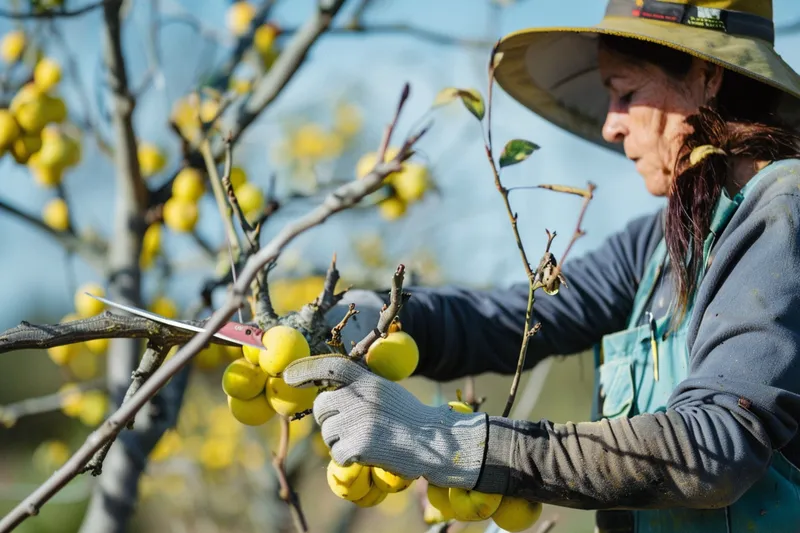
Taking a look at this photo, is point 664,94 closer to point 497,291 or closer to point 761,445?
point 497,291

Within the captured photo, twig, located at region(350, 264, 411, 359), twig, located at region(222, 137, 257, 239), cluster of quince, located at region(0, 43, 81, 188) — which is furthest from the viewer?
cluster of quince, located at region(0, 43, 81, 188)

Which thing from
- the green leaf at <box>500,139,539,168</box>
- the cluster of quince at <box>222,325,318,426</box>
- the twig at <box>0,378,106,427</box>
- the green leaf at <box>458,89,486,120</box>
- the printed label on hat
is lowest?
the twig at <box>0,378,106,427</box>

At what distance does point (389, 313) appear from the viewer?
3.74 feet

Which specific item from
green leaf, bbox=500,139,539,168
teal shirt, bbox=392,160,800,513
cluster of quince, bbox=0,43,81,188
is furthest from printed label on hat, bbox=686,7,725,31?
cluster of quince, bbox=0,43,81,188

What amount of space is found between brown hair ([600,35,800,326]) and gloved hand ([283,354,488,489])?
0.54 metres

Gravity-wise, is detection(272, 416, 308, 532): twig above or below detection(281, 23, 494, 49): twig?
below

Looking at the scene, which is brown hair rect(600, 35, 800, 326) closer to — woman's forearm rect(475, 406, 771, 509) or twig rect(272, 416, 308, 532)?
woman's forearm rect(475, 406, 771, 509)

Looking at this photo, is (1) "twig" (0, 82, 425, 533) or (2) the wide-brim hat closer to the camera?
(1) "twig" (0, 82, 425, 533)

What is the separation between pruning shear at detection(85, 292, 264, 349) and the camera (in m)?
1.22

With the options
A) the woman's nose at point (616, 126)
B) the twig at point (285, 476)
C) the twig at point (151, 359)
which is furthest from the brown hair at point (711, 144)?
the twig at point (151, 359)

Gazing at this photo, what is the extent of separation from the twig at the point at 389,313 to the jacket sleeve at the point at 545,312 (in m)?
0.56

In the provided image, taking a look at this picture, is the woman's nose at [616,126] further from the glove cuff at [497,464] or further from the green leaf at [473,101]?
the glove cuff at [497,464]

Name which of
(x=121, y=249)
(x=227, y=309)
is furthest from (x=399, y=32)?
(x=227, y=309)

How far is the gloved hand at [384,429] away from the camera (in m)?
1.17
